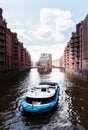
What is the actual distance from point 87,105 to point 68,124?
9.81 m

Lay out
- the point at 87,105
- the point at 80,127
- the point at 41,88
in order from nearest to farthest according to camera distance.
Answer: the point at 80,127, the point at 87,105, the point at 41,88

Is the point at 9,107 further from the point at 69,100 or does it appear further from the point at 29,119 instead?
the point at 69,100

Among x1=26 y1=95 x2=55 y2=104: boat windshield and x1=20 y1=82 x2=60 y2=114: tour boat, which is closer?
x1=20 y1=82 x2=60 y2=114: tour boat

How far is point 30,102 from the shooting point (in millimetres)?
28688

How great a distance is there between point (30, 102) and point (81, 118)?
7.94m

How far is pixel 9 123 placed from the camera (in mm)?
23516

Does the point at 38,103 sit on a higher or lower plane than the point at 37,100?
lower

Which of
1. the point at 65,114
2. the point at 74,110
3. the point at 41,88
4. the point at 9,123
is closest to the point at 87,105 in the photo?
the point at 74,110

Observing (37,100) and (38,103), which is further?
(37,100)

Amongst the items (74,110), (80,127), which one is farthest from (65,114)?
(80,127)

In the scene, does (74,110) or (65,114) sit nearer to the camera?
(65,114)

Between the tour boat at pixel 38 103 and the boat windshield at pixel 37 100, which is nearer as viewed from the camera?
the tour boat at pixel 38 103

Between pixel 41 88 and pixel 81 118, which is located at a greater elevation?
pixel 41 88

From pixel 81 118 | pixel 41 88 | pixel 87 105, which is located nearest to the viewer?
pixel 81 118
